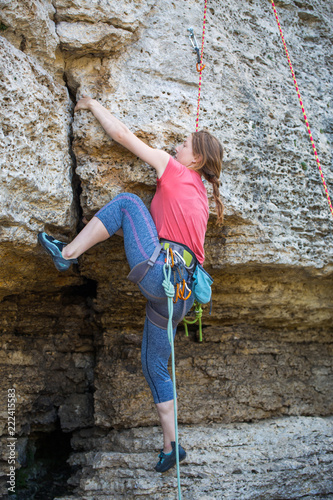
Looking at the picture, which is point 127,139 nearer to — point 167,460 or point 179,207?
point 179,207

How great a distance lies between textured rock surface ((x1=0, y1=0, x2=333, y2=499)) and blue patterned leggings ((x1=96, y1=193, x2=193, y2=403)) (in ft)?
0.97

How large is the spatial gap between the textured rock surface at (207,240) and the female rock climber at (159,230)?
21 centimetres

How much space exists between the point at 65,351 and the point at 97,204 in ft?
5.88

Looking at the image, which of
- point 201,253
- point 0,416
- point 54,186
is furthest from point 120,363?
point 54,186

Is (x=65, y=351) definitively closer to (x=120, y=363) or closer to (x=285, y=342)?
(x=120, y=363)

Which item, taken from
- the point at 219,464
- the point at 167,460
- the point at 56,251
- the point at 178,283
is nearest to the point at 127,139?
the point at 56,251

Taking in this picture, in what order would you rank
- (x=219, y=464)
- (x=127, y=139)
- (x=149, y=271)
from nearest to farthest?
(x=149, y=271)
(x=127, y=139)
(x=219, y=464)

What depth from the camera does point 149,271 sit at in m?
2.80

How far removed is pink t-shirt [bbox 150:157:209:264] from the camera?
2896 mm

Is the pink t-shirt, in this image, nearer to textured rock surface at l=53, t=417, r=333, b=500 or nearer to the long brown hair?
the long brown hair

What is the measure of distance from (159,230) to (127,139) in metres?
0.62

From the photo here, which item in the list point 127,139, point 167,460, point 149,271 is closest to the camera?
point 149,271

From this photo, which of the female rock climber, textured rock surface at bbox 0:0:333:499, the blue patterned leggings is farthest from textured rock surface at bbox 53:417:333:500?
the blue patterned leggings

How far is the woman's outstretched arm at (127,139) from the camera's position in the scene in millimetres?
2908
